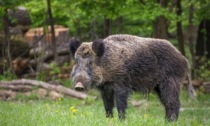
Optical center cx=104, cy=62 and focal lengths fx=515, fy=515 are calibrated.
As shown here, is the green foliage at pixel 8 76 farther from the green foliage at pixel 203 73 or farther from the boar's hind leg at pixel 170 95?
the boar's hind leg at pixel 170 95

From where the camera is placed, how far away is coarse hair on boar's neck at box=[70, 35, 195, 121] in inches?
436

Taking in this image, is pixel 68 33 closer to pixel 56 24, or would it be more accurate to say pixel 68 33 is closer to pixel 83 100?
pixel 56 24

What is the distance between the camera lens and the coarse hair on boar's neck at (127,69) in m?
11.1

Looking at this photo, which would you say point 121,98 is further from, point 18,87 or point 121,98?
point 18,87

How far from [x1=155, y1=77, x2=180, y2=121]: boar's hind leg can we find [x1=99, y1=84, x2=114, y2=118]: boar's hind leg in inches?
53.9

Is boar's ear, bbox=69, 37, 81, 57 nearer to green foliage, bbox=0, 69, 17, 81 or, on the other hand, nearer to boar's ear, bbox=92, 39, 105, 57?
boar's ear, bbox=92, 39, 105, 57

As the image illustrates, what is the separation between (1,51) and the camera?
965 inches

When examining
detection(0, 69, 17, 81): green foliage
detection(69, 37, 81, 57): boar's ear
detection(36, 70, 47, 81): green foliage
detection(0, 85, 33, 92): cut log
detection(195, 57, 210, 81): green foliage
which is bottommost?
detection(195, 57, 210, 81): green foliage


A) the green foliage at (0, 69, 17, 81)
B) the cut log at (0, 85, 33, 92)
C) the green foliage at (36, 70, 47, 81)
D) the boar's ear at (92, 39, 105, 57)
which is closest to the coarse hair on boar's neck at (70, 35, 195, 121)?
the boar's ear at (92, 39, 105, 57)

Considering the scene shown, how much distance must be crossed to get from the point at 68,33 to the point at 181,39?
28.7 ft

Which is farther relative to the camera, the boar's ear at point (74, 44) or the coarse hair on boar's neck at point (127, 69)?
the boar's ear at point (74, 44)

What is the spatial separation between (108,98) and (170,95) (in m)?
1.57

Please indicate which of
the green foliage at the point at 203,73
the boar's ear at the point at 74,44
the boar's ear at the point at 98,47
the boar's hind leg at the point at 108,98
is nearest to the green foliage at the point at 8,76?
the green foliage at the point at 203,73

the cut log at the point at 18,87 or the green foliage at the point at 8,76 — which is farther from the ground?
the cut log at the point at 18,87
